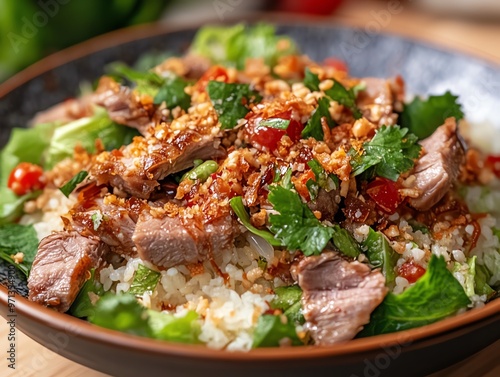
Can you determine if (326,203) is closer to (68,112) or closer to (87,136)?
(87,136)

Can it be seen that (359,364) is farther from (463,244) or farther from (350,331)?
(463,244)

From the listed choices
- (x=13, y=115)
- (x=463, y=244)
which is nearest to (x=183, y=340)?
(x=463, y=244)

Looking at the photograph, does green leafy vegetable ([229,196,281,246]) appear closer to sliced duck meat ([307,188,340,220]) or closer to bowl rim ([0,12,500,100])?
sliced duck meat ([307,188,340,220])

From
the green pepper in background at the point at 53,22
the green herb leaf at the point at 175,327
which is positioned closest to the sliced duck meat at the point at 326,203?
the green herb leaf at the point at 175,327

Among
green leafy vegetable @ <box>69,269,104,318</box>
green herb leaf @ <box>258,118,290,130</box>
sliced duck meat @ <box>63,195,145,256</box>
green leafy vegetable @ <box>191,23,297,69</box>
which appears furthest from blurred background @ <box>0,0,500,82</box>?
green leafy vegetable @ <box>69,269,104,318</box>

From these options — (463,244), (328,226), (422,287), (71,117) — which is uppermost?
(71,117)

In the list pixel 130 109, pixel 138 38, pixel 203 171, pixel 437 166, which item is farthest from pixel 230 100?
pixel 138 38

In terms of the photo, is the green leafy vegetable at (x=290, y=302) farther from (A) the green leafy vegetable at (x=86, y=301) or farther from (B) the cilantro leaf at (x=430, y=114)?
(B) the cilantro leaf at (x=430, y=114)

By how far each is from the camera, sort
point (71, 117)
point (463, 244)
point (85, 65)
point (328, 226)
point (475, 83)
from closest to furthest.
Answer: point (328, 226) < point (463, 244) < point (71, 117) < point (475, 83) < point (85, 65)
